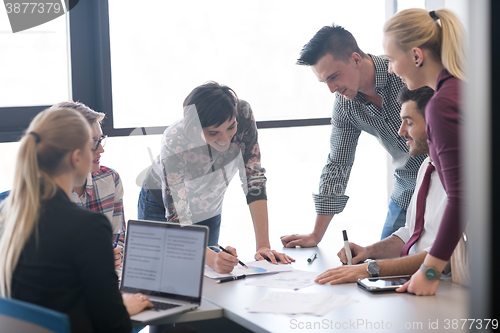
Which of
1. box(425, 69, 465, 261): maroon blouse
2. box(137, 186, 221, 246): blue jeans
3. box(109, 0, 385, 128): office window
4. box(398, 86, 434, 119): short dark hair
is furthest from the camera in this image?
box(109, 0, 385, 128): office window

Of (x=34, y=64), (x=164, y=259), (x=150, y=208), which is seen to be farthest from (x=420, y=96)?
(x=34, y=64)

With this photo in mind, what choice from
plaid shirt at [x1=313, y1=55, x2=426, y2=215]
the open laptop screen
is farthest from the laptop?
plaid shirt at [x1=313, y1=55, x2=426, y2=215]

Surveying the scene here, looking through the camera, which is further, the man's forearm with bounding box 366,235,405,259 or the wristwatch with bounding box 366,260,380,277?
the man's forearm with bounding box 366,235,405,259

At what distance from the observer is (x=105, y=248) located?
3.61 ft

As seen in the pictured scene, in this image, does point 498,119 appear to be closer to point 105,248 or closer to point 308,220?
point 105,248

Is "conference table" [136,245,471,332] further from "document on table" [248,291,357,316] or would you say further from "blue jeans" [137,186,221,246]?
"blue jeans" [137,186,221,246]

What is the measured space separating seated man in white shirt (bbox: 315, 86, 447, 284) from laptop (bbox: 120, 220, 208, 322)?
0.46 m

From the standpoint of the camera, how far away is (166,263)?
4.56 feet

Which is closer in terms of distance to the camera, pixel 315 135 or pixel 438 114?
pixel 438 114

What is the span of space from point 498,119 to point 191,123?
5.02 ft

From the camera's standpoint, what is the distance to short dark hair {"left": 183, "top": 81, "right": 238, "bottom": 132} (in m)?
1.82

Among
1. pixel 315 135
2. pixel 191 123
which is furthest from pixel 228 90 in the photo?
pixel 315 135

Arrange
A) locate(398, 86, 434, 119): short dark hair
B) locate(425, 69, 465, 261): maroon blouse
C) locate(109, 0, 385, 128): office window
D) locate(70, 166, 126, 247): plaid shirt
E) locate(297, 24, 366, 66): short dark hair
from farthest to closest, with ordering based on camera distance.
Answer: locate(109, 0, 385, 128): office window
locate(297, 24, 366, 66): short dark hair
locate(70, 166, 126, 247): plaid shirt
locate(398, 86, 434, 119): short dark hair
locate(425, 69, 465, 261): maroon blouse
